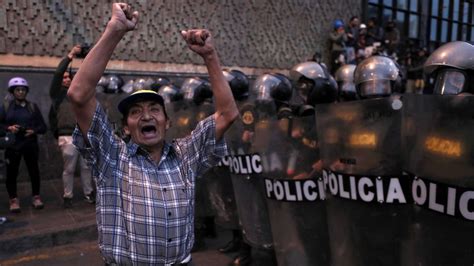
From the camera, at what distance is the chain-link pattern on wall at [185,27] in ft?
24.6

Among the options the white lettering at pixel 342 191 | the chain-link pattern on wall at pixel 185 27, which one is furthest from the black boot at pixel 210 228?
the chain-link pattern on wall at pixel 185 27

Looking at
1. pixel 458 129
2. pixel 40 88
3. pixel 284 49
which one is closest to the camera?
pixel 458 129

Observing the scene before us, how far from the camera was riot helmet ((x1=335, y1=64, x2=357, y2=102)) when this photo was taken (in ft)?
14.3

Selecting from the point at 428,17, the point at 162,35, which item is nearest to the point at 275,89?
the point at 162,35

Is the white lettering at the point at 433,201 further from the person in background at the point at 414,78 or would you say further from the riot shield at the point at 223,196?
the person in background at the point at 414,78

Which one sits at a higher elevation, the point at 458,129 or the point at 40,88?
the point at 458,129

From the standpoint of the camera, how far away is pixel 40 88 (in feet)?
25.6

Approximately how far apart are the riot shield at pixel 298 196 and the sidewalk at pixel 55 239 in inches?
60.6

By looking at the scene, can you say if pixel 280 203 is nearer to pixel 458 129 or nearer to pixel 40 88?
pixel 458 129

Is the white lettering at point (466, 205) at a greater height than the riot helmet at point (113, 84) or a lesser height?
greater

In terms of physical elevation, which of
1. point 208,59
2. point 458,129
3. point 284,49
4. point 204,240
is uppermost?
point 208,59

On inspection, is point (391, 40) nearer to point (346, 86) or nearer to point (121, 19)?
point (346, 86)

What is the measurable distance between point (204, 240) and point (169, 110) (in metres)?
1.58

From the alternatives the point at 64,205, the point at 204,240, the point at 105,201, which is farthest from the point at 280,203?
the point at 64,205
